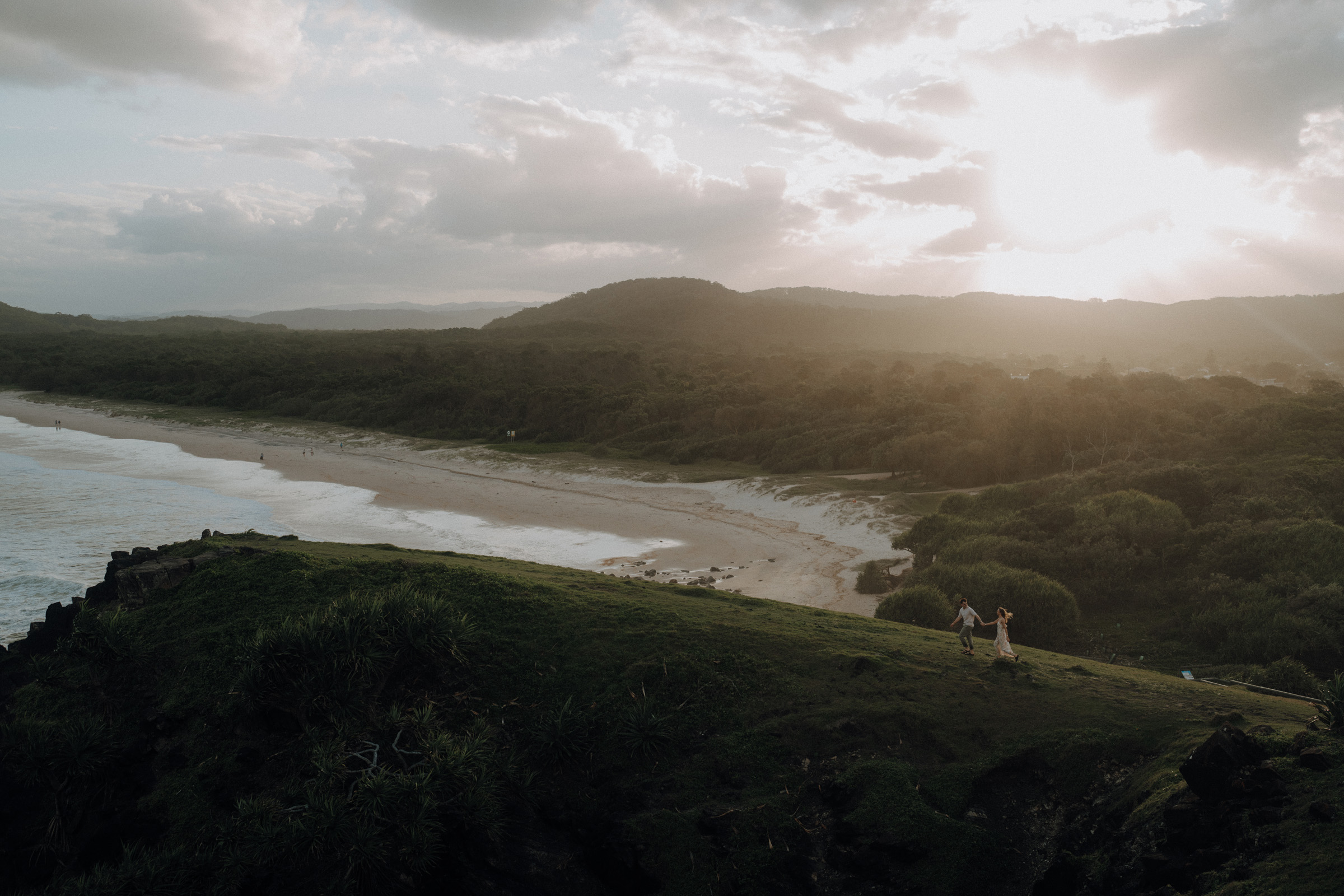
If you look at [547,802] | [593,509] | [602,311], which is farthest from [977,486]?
[602,311]

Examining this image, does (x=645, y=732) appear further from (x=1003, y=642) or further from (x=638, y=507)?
Answer: (x=638, y=507)

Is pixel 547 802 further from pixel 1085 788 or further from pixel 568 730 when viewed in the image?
pixel 1085 788

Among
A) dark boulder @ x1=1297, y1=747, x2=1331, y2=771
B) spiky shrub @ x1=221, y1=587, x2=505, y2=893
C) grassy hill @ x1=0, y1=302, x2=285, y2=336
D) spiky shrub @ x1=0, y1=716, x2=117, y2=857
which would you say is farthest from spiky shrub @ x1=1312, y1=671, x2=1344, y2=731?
grassy hill @ x1=0, y1=302, x2=285, y2=336

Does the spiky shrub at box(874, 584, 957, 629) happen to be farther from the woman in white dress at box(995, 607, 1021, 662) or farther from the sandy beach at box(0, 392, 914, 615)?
the woman in white dress at box(995, 607, 1021, 662)

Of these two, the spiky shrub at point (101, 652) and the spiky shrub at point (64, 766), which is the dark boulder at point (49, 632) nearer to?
the spiky shrub at point (101, 652)

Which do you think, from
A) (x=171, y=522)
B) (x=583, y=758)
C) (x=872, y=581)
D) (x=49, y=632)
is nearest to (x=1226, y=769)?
(x=583, y=758)
